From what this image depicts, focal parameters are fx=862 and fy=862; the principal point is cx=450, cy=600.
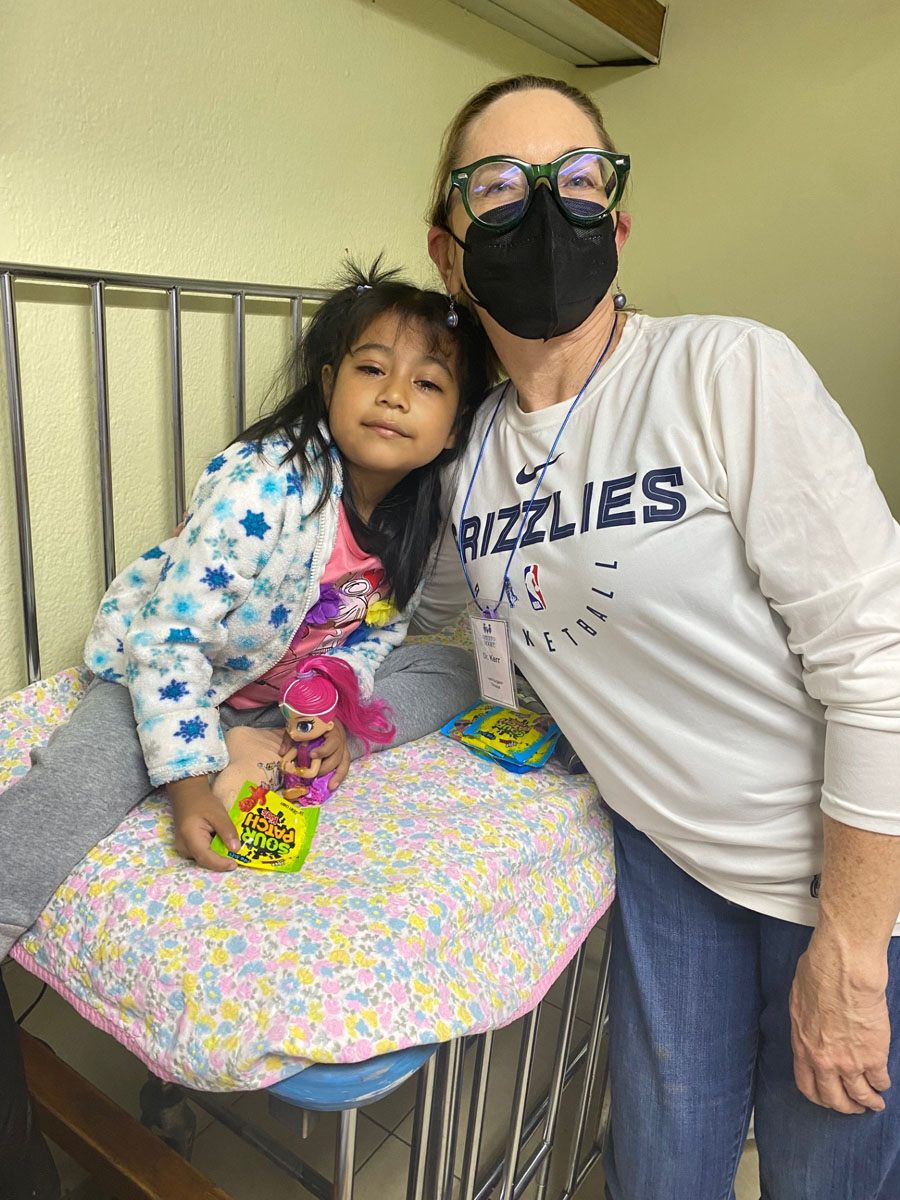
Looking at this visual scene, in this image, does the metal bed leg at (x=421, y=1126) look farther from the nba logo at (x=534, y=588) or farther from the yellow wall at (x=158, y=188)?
the yellow wall at (x=158, y=188)

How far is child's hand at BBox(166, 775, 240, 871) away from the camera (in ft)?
2.81

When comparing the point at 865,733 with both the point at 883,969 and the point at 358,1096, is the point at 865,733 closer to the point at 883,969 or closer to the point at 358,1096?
the point at 883,969

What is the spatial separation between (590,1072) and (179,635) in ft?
2.86

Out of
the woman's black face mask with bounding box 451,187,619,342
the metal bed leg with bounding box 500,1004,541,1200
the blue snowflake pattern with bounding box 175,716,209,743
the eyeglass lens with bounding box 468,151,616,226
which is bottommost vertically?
the metal bed leg with bounding box 500,1004,541,1200

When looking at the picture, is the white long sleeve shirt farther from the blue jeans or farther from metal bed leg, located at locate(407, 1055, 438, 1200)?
metal bed leg, located at locate(407, 1055, 438, 1200)

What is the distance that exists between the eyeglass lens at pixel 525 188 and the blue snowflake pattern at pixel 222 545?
0.45 metres

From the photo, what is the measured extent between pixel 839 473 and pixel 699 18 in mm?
1756

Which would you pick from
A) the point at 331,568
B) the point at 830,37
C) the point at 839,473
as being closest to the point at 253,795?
the point at 331,568

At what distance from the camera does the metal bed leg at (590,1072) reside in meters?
1.20

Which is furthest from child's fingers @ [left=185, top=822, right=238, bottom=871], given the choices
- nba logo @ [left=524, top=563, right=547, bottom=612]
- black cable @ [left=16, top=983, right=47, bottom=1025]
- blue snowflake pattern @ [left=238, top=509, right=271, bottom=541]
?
black cable @ [left=16, top=983, right=47, bottom=1025]

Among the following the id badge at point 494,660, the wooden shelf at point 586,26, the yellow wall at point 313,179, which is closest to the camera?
the id badge at point 494,660

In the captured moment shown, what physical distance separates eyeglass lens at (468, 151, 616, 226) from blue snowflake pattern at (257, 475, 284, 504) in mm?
368

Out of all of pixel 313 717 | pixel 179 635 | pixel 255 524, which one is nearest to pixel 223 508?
pixel 255 524

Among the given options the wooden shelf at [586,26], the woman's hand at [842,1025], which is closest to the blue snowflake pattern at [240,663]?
the woman's hand at [842,1025]
